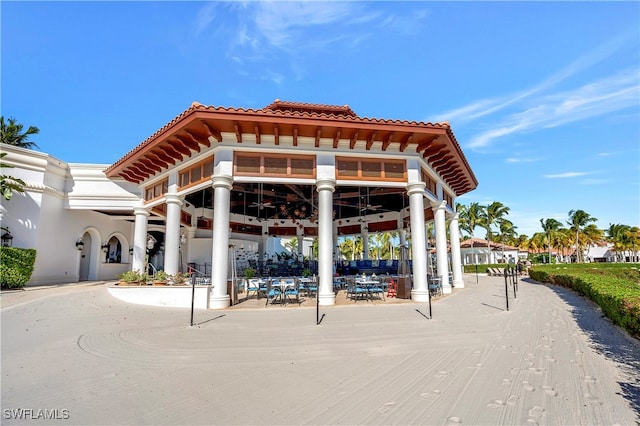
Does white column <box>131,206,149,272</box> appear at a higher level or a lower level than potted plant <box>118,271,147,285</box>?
higher

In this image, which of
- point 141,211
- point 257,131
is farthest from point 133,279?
point 257,131

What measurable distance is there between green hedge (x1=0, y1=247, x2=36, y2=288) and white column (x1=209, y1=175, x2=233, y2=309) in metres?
8.87

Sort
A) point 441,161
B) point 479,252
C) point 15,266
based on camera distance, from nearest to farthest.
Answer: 1. point 15,266
2. point 441,161
3. point 479,252

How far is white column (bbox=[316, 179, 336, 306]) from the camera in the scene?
10445 mm

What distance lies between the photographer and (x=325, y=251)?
414 inches

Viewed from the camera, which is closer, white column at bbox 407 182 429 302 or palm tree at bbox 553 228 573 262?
white column at bbox 407 182 429 302

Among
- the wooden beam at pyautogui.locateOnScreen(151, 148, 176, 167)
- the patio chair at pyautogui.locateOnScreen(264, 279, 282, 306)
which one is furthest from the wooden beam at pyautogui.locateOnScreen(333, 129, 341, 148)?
Result: the wooden beam at pyautogui.locateOnScreen(151, 148, 176, 167)

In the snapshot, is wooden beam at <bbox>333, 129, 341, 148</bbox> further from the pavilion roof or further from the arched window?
the arched window

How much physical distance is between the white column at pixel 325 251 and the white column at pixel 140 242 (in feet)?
27.9

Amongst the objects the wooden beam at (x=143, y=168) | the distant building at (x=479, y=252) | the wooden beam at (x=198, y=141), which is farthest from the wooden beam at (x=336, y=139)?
the distant building at (x=479, y=252)

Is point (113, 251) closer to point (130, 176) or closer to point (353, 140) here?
point (130, 176)

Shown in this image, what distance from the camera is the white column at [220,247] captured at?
10133mm

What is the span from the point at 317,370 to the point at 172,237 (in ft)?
30.5

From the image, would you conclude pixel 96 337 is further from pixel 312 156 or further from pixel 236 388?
pixel 312 156
